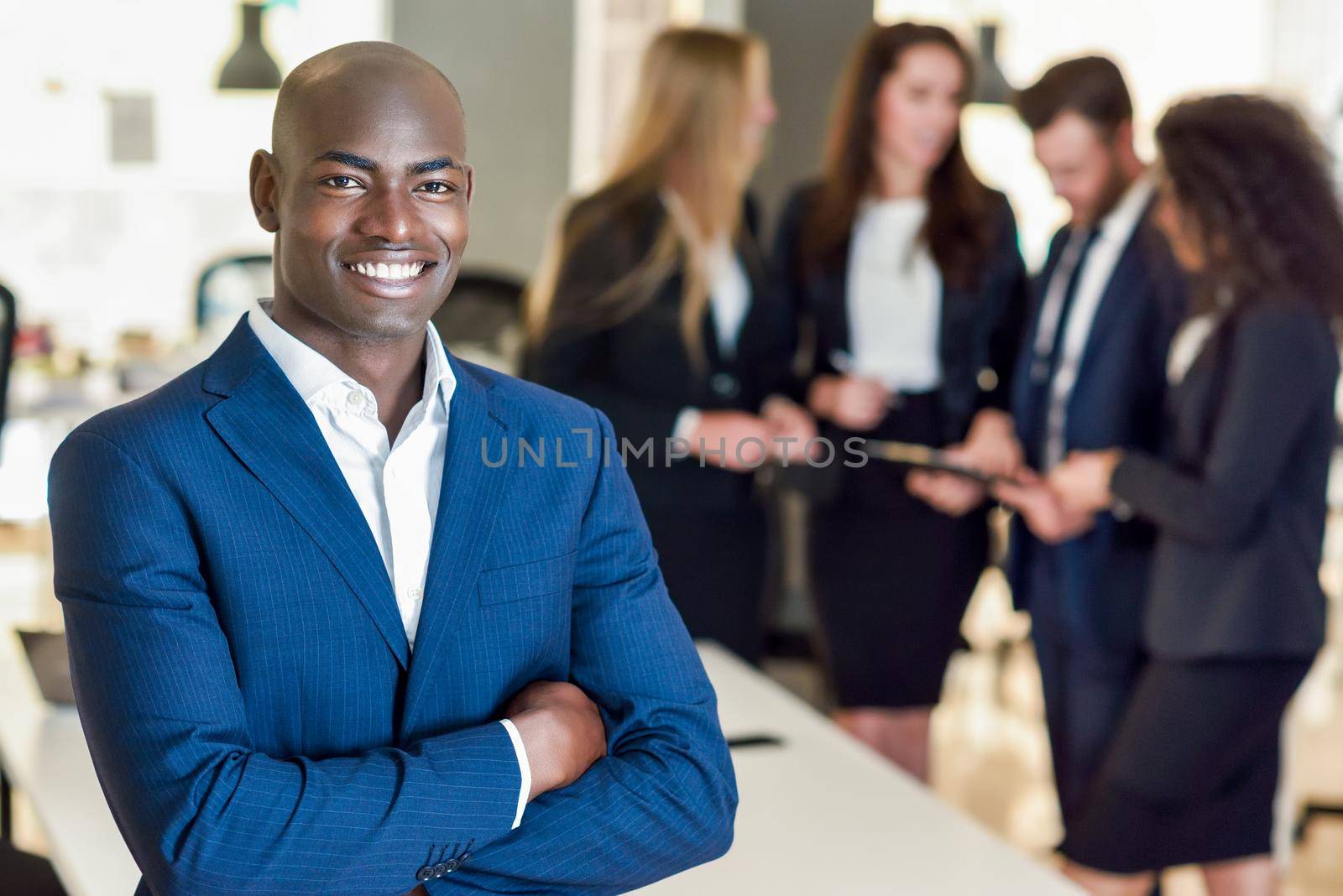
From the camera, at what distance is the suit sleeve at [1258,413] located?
2150 mm

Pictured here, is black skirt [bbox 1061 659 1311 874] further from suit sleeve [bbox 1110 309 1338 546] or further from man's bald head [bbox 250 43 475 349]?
man's bald head [bbox 250 43 475 349]

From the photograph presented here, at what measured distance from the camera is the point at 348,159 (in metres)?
1.04

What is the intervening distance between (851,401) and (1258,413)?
721 millimetres

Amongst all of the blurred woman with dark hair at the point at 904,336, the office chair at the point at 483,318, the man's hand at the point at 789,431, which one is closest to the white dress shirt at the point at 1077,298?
the blurred woman with dark hair at the point at 904,336

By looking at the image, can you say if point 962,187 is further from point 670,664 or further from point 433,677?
point 433,677

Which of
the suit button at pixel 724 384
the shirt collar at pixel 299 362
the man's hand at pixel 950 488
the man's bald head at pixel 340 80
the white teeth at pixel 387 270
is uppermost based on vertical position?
the man's bald head at pixel 340 80

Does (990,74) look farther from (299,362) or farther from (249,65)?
(299,362)

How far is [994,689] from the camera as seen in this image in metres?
4.52

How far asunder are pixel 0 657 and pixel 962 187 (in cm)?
182

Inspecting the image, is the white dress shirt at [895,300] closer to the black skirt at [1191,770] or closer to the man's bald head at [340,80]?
the black skirt at [1191,770]

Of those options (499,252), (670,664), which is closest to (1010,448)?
(670,664)

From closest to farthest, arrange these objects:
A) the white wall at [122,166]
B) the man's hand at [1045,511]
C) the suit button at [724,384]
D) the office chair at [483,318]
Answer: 1. the man's hand at [1045,511]
2. the suit button at [724,384]
3. the office chair at [483,318]
4. the white wall at [122,166]

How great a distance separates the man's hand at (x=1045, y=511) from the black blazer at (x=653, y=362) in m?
0.49

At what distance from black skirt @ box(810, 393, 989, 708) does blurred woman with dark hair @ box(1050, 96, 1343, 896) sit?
470mm
